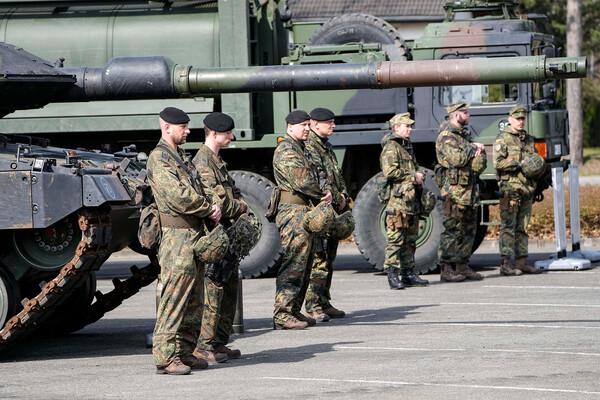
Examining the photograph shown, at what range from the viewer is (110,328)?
526 inches

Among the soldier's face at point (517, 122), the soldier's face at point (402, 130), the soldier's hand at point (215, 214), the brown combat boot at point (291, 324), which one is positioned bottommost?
the brown combat boot at point (291, 324)

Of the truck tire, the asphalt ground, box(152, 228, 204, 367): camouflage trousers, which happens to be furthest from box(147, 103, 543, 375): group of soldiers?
the truck tire

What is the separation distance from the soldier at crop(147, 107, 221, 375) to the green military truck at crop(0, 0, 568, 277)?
6919mm

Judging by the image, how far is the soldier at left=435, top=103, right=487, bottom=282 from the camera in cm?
1608

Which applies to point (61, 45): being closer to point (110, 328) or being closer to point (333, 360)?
point (110, 328)

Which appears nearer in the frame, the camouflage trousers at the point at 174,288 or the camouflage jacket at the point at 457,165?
the camouflage trousers at the point at 174,288

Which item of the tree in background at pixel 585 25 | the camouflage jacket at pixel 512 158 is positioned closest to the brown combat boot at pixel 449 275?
the camouflage jacket at pixel 512 158

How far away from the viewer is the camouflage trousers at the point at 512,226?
16.7 meters

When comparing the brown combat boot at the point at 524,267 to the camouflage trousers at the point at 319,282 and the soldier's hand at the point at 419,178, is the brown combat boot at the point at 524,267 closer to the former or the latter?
the soldier's hand at the point at 419,178

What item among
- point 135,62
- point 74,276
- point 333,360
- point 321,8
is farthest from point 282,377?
point 321,8

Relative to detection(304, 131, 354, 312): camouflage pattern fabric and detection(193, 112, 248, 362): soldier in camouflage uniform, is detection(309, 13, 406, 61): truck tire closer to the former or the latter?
detection(304, 131, 354, 312): camouflage pattern fabric

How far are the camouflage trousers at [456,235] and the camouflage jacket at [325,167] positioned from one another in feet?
10.3

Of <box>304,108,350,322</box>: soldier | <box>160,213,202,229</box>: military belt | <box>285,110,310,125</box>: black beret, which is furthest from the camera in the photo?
<box>304,108,350,322</box>: soldier

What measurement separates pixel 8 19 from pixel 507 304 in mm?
8046
